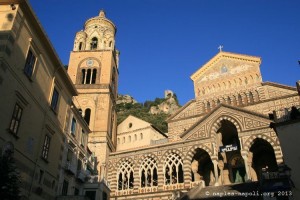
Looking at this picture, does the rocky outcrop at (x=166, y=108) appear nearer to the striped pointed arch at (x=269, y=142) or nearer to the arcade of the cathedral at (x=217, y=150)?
the arcade of the cathedral at (x=217, y=150)

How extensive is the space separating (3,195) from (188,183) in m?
19.6

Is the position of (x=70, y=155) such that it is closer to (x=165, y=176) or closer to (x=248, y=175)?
(x=165, y=176)

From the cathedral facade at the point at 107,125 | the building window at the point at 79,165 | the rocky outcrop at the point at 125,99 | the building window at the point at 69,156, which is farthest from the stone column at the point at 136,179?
the rocky outcrop at the point at 125,99

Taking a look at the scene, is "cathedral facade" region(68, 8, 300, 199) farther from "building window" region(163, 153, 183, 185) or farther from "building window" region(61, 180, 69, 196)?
"building window" region(61, 180, 69, 196)

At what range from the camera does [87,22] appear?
44.0 metres

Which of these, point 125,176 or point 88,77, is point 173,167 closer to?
point 125,176

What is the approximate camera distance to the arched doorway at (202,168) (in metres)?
28.9

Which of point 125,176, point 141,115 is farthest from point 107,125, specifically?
point 141,115

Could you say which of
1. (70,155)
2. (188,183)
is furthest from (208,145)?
(70,155)

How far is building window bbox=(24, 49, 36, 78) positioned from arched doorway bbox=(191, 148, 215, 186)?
1794 centimetres

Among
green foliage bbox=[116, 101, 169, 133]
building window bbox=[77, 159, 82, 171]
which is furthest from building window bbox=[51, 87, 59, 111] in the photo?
green foliage bbox=[116, 101, 169, 133]

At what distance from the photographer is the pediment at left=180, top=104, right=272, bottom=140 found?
2694cm

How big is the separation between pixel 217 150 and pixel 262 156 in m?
4.90

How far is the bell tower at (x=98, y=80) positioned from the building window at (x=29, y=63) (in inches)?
645
